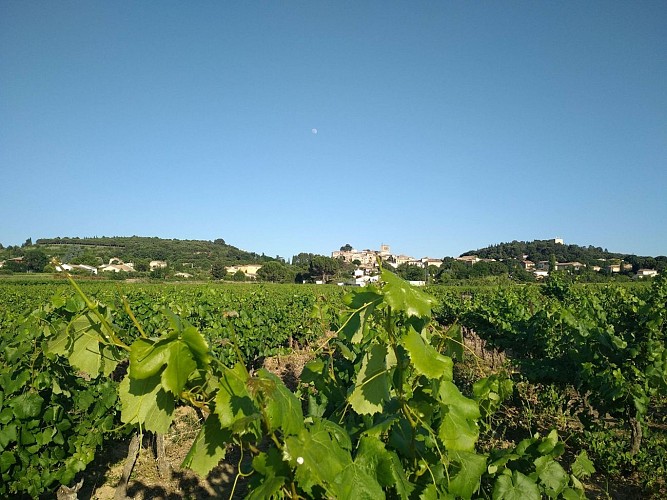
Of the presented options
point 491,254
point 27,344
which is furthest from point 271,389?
point 491,254

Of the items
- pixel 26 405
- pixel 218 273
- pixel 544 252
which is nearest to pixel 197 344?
pixel 26 405

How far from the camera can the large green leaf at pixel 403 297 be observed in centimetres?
120

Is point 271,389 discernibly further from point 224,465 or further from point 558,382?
point 558,382

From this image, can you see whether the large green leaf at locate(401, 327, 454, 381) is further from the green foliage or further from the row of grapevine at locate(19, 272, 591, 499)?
the green foliage

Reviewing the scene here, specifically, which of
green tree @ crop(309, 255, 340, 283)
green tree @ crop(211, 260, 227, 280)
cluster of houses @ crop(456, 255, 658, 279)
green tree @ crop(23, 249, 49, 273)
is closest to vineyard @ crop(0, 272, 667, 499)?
green tree @ crop(23, 249, 49, 273)

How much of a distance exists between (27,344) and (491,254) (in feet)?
342

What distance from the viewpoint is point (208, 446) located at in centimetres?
128

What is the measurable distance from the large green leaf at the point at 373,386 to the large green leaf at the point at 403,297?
1.04ft

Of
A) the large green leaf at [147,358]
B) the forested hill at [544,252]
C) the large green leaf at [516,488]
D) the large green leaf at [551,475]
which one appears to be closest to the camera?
the large green leaf at [147,358]

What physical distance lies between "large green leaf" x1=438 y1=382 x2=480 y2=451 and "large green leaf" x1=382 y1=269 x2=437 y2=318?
0.41 meters

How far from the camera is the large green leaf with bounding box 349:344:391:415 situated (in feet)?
4.92

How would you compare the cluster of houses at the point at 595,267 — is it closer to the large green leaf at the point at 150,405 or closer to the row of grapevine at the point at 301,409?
the row of grapevine at the point at 301,409

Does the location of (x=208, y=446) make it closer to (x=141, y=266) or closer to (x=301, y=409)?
(x=301, y=409)

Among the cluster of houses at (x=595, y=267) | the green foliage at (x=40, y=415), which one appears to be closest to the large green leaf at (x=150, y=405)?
the green foliage at (x=40, y=415)
